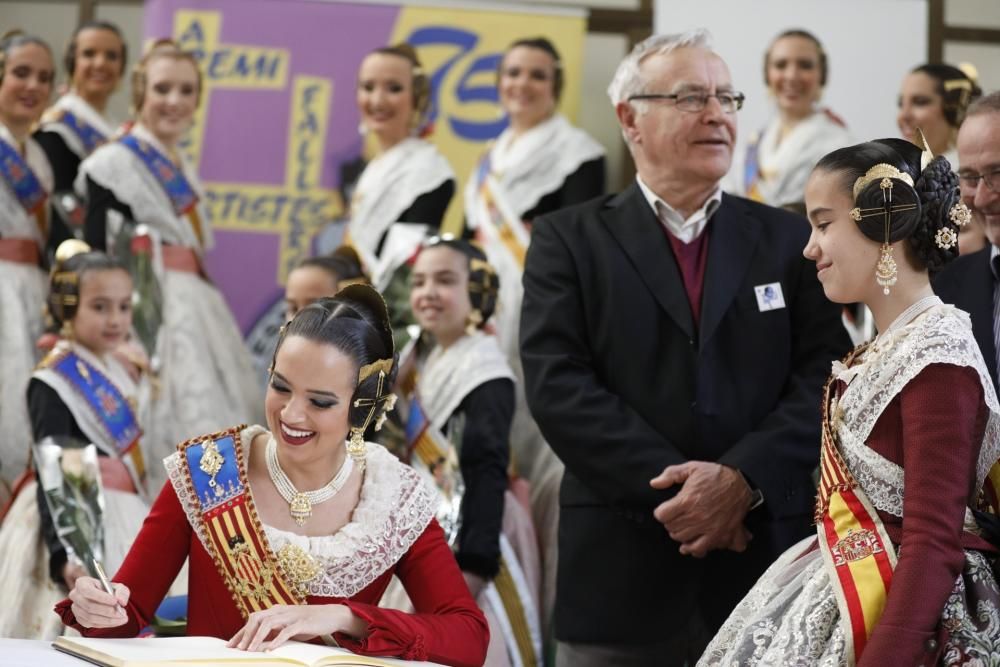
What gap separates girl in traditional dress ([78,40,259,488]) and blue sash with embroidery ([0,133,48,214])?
177 millimetres

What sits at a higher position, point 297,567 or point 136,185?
point 136,185

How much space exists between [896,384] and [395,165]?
3.03 meters

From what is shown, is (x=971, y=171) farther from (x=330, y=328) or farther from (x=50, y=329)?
(x=50, y=329)

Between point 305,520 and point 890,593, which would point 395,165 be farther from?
point 890,593

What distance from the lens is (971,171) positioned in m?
Answer: 2.65

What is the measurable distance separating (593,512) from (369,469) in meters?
0.57

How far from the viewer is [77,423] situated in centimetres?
383

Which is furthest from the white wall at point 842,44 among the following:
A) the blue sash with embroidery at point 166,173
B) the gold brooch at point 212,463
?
the gold brooch at point 212,463

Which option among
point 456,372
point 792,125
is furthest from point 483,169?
point 456,372

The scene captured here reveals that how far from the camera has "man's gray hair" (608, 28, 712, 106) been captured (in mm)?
3021

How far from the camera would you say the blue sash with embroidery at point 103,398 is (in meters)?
3.87

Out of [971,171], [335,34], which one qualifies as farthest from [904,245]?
[335,34]

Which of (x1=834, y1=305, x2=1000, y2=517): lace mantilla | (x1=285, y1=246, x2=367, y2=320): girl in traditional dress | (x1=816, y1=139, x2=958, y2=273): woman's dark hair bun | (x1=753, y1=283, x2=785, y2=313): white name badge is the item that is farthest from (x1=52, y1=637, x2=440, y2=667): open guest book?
(x1=285, y1=246, x2=367, y2=320): girl in traditional dress

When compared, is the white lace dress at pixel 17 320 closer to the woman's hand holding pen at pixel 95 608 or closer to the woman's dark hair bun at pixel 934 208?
the woman's hand holding pen at pixel 95 608
